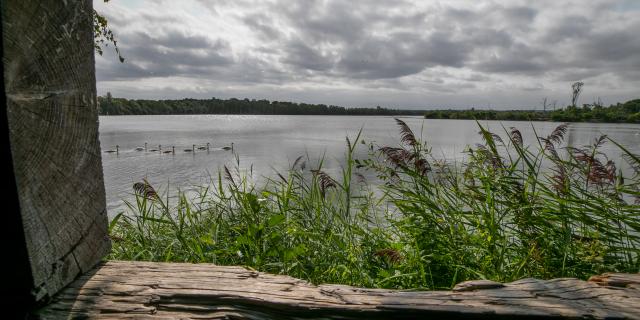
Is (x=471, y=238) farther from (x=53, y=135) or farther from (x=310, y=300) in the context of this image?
(x=53, y=135)

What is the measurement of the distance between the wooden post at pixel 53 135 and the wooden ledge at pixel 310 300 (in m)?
0.17

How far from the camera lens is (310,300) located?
4.58 ft

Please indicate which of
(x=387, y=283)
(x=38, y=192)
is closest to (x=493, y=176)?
(x=387, y=283)

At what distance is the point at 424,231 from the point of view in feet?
10.5

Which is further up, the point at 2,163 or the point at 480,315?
the point at 2,163

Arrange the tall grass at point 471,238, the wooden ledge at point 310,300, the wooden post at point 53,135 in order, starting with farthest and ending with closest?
the tall grass at point 471,238
the wooden ledge at point 310,300
the wooden post at point 53,135

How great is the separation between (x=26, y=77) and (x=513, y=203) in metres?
3.13

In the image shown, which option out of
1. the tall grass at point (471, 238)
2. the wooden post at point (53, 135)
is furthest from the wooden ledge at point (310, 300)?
the tall grass at point (471, 238)

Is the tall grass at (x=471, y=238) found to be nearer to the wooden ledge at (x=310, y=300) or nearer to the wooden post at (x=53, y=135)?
the wooden ledge at (x=310, y=300)

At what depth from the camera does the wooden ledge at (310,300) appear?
1339 millimetres

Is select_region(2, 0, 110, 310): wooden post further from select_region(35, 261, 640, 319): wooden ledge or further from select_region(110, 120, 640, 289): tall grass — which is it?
select_region(110, 120, 640, 289): tall grass

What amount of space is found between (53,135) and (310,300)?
3.71 feet

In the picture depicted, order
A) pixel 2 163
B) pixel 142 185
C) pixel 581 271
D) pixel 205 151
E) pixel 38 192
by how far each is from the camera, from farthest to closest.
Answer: pixel 205 151 < pixel 142 185 < pixel 581 271 < pixel 38 192 < pixel 2 163

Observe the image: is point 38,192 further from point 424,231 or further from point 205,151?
point 205,151
